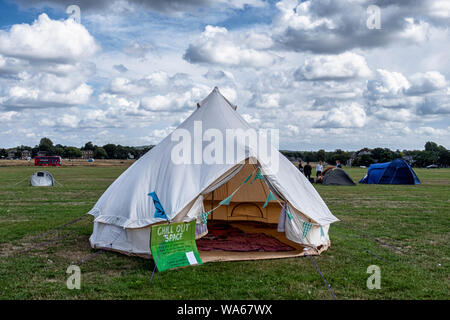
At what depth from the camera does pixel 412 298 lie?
5.61 m

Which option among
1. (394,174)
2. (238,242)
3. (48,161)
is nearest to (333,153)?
(48,161)

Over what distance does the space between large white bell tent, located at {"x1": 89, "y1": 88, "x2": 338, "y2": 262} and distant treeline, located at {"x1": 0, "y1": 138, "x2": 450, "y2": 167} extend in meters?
75.2

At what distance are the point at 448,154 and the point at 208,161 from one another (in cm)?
9738

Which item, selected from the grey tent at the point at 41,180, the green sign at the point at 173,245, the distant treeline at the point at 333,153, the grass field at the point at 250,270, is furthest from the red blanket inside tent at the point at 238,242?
the distant treeline at the point at 333,153

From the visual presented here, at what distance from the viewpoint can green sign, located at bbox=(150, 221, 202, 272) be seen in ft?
22.0

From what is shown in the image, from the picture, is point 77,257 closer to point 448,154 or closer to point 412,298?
point 412,298

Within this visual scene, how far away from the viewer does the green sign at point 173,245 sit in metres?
6.71

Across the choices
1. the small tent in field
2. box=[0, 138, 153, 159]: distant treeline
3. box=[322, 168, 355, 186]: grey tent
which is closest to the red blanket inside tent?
box=[322, 168, 355, 186]: grey tent

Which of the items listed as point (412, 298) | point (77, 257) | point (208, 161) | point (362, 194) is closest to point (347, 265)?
point (412, 298)

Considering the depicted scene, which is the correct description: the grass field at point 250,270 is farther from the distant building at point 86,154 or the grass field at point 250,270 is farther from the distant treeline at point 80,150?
the distant building at point 86,154

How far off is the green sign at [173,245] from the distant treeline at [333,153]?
7725cm

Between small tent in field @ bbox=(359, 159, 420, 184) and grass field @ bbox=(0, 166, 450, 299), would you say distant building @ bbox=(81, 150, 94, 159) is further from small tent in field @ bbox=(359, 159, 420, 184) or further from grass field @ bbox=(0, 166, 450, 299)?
grass field @ bbox=(0, 166, 450, 299)
